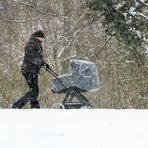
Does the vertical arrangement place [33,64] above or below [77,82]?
above

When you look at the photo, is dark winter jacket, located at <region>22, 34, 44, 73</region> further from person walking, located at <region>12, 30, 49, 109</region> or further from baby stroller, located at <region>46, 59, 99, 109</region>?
baby stroller, located at <region>46, 59, 99, 109</region>

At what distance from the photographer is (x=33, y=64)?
11.1 metres

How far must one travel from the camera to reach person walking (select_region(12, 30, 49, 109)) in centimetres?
1102
